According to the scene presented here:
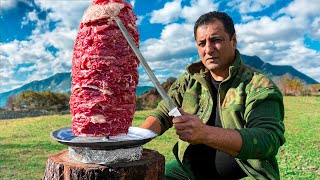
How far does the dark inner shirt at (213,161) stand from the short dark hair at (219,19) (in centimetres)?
70

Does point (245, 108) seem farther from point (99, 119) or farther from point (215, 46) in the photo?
point (99, 119)

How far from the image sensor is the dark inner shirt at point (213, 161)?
4.50 metres

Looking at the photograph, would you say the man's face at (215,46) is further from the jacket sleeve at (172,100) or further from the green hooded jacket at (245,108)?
the jacket sleeve at (172,100)

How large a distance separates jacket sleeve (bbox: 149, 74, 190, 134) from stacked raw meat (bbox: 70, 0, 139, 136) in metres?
1.24

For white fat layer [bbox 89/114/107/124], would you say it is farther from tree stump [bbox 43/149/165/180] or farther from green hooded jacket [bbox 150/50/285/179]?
green hooded jacket [bbox 150/50/285/179]

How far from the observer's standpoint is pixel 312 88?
40812 millimetres

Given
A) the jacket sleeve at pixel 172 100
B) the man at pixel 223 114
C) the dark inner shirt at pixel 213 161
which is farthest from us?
the jacket sleeve at pixel 172 100

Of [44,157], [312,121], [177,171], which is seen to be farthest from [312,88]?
[177,171]

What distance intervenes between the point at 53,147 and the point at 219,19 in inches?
436

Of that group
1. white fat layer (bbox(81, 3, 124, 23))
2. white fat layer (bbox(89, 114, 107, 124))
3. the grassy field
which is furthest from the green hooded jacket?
the grassy field

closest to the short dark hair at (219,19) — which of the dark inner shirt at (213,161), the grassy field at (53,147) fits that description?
the dark inner shirt at (213,161)

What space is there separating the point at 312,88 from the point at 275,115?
40094mm

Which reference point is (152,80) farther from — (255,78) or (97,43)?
(255,78)

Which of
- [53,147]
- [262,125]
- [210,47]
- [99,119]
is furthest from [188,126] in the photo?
[53,147]
